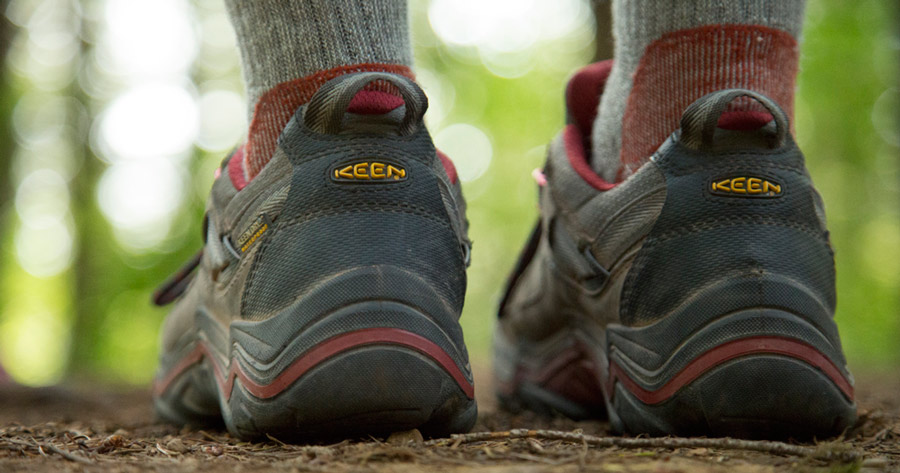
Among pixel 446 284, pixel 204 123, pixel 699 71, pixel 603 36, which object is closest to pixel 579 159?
pixel 699 71

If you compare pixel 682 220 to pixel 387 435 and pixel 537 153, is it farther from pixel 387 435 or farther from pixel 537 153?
pixel 537 153

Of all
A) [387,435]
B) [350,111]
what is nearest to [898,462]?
[387,435]

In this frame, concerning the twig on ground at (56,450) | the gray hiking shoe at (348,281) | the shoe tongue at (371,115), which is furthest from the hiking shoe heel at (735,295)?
the twig on ground at (56,450)

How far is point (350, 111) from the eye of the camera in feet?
3.49

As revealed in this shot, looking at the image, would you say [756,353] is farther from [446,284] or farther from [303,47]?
[303,47]

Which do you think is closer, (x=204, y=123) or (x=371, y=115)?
(x=371, y=115)

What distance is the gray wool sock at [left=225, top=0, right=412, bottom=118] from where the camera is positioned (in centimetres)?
120

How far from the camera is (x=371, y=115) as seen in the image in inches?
42.0

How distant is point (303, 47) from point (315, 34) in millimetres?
34

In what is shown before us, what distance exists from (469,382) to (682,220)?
0.46 metres

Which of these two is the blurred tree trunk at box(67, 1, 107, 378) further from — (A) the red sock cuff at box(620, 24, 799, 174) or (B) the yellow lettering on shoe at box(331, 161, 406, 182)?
(A) the red sock cuff at box(620, 24, 799, 174)

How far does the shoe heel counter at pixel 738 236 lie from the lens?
1050mm

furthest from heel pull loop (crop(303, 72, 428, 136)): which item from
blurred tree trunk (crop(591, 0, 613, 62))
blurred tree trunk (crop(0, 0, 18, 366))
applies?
blurred tree trunk (crop(0, 0, 18, 366))

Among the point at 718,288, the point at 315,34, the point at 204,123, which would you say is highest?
the point at 204,123
